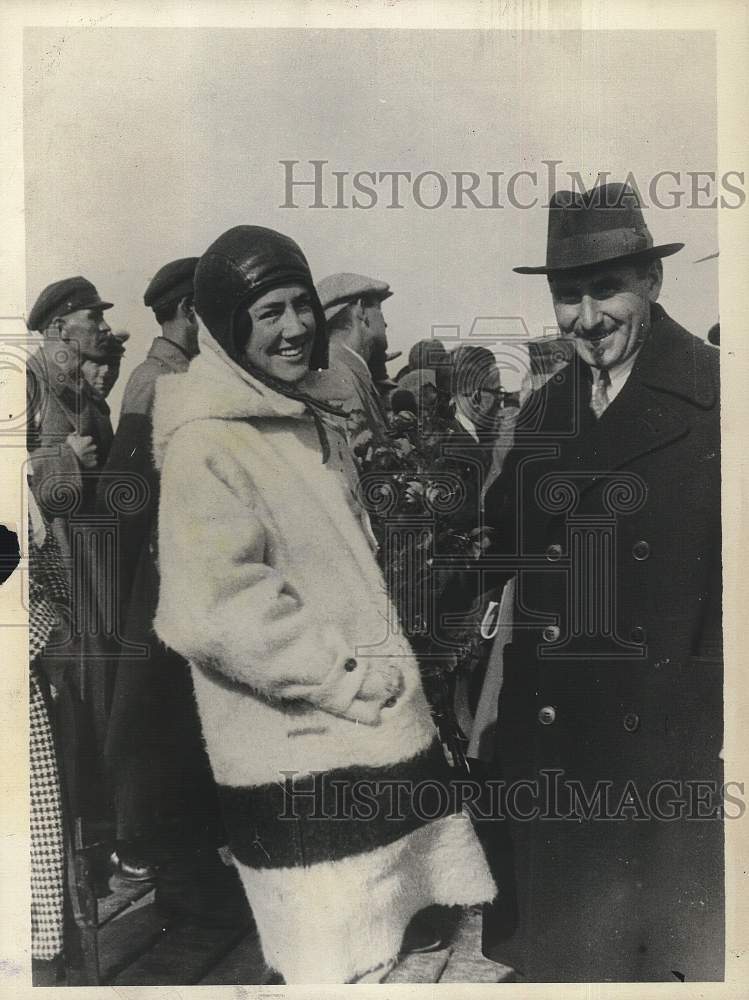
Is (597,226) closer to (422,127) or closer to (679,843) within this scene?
(422,127)

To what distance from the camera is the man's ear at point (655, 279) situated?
8.16 ft

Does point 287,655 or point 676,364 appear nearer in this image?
point 287,655

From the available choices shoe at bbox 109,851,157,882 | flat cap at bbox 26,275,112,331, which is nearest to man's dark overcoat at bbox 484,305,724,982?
shoe at bbox 109,851,157,882

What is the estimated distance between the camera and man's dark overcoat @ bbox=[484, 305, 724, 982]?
2445 millimetres

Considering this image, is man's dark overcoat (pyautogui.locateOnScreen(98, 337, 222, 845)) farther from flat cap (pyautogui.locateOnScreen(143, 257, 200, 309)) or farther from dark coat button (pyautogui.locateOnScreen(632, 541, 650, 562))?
dark coat button (pyautogui.locateOnScreen(632, 541, 650, 562))

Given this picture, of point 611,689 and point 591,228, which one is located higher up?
point 591,228

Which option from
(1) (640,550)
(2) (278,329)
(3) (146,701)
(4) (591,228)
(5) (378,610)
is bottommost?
(3) (146,701)

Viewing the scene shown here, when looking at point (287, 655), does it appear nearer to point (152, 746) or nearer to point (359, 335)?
point (152, 746)

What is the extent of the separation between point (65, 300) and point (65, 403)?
29 centimetres

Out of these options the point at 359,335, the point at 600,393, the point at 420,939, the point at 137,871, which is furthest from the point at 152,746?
the point at 600,393

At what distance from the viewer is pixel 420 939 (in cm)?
242

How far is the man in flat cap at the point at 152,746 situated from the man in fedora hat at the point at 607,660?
82 centimetres

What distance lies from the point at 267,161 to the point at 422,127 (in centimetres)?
45

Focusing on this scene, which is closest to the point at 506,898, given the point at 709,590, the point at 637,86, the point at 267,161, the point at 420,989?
the point at 420,989
